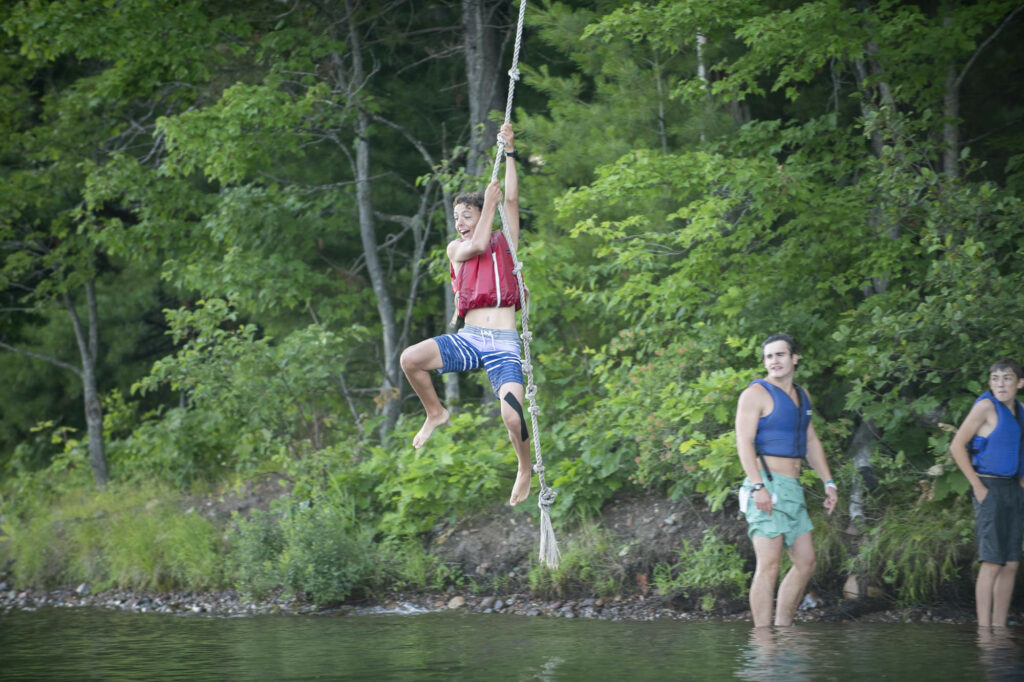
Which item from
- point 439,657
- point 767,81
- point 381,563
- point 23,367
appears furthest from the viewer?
point 23,367

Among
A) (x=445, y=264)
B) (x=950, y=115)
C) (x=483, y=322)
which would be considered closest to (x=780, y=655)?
(x=483, y=322)

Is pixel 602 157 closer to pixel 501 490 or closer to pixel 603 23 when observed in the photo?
pixel 603 23

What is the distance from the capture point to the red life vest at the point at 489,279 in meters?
6.84

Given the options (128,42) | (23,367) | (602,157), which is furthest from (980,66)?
(23,367)

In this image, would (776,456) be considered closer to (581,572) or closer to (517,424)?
(517,424)

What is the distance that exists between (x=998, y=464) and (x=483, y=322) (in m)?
3.52

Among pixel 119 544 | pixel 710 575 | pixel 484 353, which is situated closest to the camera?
pixel 484 353

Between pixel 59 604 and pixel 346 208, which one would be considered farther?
pixel 346 208

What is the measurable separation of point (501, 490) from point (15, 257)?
7417mm

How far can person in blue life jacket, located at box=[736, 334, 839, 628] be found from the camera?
275 inches

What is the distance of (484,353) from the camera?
6.89m

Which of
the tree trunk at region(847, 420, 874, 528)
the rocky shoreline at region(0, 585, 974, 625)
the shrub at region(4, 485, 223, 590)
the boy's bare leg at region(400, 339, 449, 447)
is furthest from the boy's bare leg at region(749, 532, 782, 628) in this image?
the shrub at region(4, 485, 223, 590)

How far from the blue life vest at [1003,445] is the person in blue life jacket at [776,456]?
1.11 meters

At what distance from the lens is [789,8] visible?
10.2 meters
